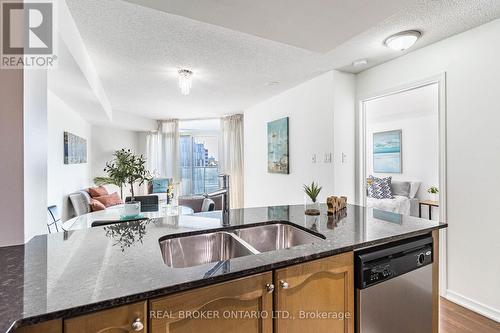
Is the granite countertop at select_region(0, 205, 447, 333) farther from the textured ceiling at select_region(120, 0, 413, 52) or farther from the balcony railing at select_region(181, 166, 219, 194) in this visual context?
the balcony railing at select_region(181, 166, 219, 194)

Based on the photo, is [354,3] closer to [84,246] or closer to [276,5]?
[276,5]

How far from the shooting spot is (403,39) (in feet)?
7.31

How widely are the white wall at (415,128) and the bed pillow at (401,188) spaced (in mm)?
229

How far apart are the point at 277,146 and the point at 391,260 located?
3.17m

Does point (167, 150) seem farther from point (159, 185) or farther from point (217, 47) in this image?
point (217, 47)

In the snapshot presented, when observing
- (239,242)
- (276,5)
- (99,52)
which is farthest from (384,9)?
(99,52)

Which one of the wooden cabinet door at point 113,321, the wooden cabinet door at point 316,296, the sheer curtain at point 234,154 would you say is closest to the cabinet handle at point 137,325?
the wooden cabinet door at point 113,321

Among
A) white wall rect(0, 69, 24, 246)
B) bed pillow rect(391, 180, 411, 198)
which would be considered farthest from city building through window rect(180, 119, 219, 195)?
white wall rect(0, 69, 24, 246)

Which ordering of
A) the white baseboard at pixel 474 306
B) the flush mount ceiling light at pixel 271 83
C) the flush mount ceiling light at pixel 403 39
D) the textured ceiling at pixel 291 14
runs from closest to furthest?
the textured ceiling at pixel 291 14, the white baseboard at pixel 474 306, the flush mount ceiling light at pixel 403 39, the flush mount ceiling light at pixel 271 83

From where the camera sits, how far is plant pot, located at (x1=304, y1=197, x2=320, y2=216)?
1770 millimetres

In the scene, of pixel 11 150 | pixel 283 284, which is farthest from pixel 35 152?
pixel 283 284

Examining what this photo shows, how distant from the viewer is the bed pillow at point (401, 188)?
4957mm

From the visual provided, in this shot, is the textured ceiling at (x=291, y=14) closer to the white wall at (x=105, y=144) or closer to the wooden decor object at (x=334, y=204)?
the wooden decor object at (x=334, y=204)

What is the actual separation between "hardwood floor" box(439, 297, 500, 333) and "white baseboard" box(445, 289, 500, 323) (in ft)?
0.11
